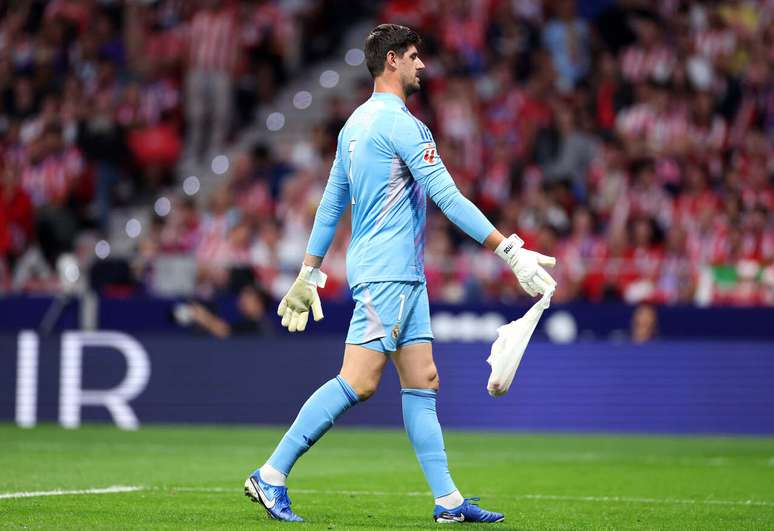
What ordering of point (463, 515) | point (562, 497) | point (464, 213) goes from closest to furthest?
point (464, 213) → point (463, 515) → point (562, 497)

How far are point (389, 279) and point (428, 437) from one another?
2.56ft

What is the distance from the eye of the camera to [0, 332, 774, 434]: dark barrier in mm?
15648

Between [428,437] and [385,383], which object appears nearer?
[428,437]

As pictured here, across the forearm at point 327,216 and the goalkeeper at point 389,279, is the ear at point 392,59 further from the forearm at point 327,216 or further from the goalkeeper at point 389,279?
the forearm at point 327,216

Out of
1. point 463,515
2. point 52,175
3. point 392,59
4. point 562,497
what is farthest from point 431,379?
point 52,175

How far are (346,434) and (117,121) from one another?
8.03m

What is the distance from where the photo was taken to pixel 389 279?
22.9 feet

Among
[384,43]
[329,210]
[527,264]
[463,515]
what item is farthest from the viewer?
[329,210]

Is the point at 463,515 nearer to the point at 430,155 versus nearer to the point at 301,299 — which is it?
the point at 301,299

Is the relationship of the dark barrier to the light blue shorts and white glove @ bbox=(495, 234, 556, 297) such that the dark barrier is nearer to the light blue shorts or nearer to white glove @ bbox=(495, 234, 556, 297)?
the light blue shorts

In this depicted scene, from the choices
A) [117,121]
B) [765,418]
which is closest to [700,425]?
[765,418]

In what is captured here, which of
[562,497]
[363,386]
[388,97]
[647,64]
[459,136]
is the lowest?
[562,497]

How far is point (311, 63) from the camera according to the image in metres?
23.8

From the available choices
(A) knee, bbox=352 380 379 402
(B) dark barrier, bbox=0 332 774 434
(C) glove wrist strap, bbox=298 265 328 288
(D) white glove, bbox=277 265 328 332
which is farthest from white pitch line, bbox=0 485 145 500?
(B) dark barrier, bbox=0 332 774 434
